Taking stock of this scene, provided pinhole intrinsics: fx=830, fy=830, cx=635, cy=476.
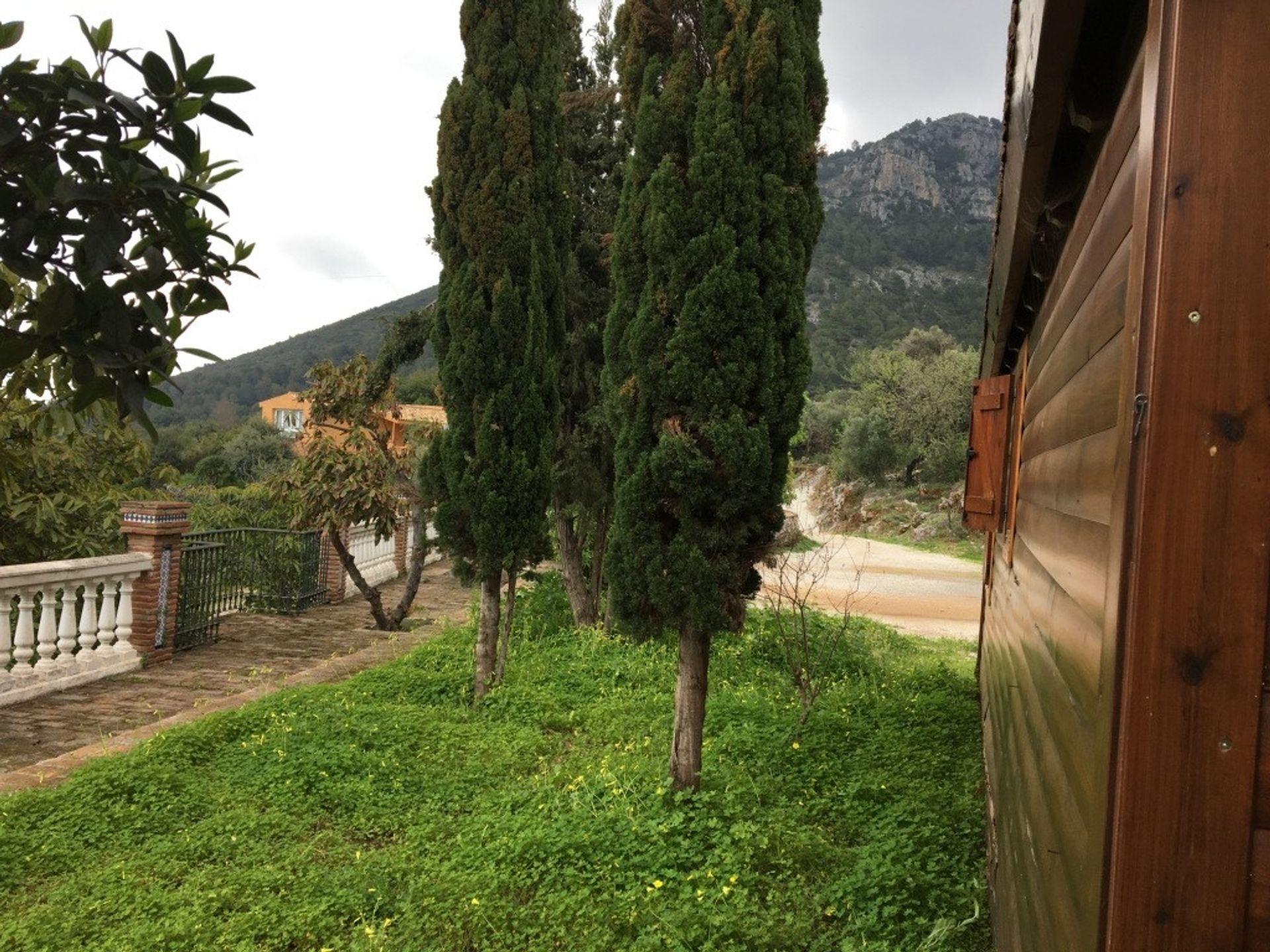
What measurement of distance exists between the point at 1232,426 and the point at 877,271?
7563 centimetres

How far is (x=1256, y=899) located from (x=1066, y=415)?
1220 mm

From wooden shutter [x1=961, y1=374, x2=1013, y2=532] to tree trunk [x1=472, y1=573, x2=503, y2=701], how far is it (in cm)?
401

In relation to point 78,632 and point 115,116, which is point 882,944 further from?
point 78,632

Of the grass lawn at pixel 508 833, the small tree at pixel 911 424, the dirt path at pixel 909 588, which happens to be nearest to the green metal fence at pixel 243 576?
the grass lawn at pixel 508 833

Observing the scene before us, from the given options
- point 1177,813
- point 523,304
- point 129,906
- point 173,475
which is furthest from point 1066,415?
point 173,475

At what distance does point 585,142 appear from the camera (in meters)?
10.4

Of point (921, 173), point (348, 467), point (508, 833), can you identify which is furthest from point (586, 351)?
point (921, 173)

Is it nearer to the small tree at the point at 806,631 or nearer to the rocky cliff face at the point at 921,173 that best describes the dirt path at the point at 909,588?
the small tree at the point at 806,631

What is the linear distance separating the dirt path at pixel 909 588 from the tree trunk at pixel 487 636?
14.1 feet

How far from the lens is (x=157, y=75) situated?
53.6 inches

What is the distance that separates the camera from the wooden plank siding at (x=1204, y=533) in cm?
85

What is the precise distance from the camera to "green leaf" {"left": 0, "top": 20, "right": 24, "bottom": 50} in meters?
1.34

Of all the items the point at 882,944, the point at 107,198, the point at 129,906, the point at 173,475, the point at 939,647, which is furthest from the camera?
the point at 173,475

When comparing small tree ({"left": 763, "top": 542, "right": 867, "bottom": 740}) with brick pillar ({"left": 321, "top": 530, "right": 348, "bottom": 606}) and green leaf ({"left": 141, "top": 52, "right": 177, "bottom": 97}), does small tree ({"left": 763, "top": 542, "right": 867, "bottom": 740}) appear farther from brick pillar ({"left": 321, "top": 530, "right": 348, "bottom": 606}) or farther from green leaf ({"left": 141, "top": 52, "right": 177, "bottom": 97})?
brick pillar ({"left": 321, "top": 530, "right": 348, "bottom": 606})
